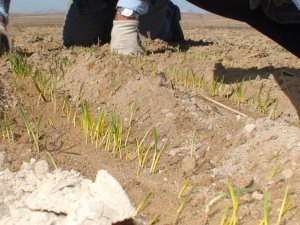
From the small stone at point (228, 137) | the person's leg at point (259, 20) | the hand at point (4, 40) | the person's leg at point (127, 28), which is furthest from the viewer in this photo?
the person's leg at point (127, 28)

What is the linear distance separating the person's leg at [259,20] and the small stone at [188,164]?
1333 mm

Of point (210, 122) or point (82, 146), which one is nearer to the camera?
point (82, 146)

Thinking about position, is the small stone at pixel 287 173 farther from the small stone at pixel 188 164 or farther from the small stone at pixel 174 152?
the small stone at pixel 174 152

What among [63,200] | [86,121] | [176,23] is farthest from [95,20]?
[63,200]

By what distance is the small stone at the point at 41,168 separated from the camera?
1342mm

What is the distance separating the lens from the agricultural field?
1.26m

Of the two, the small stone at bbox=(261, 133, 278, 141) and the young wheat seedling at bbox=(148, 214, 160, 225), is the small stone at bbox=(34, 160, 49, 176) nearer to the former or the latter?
the young wheat seedling at bbox=(148, 214, 160, 225)

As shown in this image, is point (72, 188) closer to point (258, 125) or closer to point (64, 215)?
point (64, 215)

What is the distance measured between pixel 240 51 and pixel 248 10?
1262mm

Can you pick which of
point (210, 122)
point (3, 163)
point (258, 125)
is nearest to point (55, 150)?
point (3, 163)

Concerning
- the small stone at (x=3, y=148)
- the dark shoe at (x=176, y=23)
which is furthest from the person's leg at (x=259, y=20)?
the dark shoe at (x=176, y=23)

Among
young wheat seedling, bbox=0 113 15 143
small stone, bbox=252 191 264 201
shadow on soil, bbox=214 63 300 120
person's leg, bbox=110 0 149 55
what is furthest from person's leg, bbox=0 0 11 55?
small stone, bbox=252 191 264 201

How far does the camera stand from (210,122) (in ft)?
5.95

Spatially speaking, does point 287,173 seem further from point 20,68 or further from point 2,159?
point 20,68
